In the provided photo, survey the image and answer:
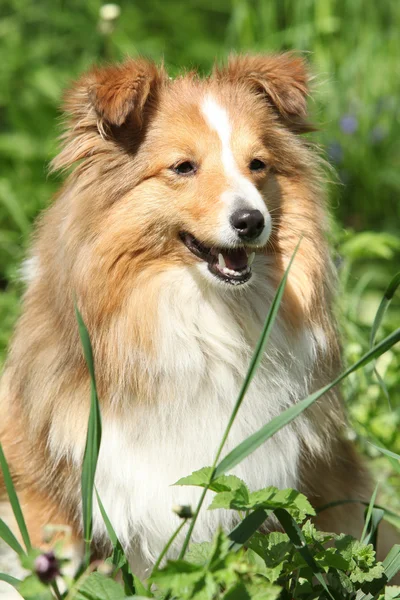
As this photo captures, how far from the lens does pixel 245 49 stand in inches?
238

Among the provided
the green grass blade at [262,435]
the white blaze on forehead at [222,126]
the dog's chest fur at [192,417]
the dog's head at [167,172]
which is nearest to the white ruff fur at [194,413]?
the dog's chest fur at [192,417]

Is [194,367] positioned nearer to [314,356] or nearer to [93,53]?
[314,356]

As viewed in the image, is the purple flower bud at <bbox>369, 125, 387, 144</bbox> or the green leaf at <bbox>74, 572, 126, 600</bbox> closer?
the green leaf at <bbox>74, 572, 126, 600</bbox>

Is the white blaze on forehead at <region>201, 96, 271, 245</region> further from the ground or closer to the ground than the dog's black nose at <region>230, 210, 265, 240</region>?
further from the ground

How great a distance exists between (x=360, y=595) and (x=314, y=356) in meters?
0.90

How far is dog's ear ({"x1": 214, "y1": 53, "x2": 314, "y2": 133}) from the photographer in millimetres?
3391

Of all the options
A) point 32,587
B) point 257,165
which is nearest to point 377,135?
point 257,165

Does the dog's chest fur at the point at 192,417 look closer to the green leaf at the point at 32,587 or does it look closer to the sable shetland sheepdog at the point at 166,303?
the sable shetland sheepdog at the point at 166,303

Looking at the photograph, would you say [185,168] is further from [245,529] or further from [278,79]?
[245,529]

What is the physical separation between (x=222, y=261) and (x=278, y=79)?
2.65ft

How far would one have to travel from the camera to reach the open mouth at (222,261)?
3158 millimetres

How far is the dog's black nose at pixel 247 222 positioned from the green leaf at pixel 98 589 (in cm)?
126

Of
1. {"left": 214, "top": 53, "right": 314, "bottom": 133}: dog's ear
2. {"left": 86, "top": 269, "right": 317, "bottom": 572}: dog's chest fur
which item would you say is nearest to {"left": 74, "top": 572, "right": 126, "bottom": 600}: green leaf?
{"left": 86, "top": 269, "right": 317, "bottom": 572}: dog's chest fur

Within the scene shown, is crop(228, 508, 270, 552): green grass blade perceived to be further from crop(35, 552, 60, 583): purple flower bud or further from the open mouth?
the open mouth
